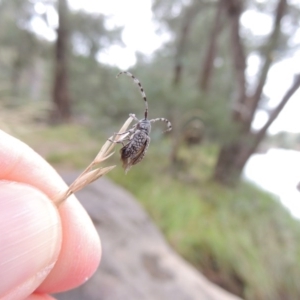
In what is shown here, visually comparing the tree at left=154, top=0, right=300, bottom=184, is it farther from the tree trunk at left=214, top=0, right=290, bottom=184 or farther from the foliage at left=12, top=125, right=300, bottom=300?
the foliage at left=12, top=125, right=300, bottom=300

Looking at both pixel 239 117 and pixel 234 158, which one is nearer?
pixel 239 117

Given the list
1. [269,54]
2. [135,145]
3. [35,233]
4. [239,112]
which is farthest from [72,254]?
[239,112]

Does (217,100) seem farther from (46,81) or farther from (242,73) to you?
(46,81)

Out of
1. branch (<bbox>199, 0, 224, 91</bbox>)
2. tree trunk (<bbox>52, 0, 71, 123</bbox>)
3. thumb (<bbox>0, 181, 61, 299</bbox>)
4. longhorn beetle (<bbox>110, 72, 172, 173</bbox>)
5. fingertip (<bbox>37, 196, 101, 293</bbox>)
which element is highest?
longhorn beetle (<bbox>110, 72, 172, 173</bbox>)

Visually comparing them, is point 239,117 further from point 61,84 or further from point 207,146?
point 61,84

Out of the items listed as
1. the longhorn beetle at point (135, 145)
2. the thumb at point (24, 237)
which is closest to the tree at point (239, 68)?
the longhorn beetle at point (135, 145)

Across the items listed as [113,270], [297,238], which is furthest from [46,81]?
[113,270]

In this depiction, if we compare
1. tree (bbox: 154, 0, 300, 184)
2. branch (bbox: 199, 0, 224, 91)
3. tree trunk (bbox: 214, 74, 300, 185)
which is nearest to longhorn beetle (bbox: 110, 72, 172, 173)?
tree (bbox: 154, 0, 300, 184)
